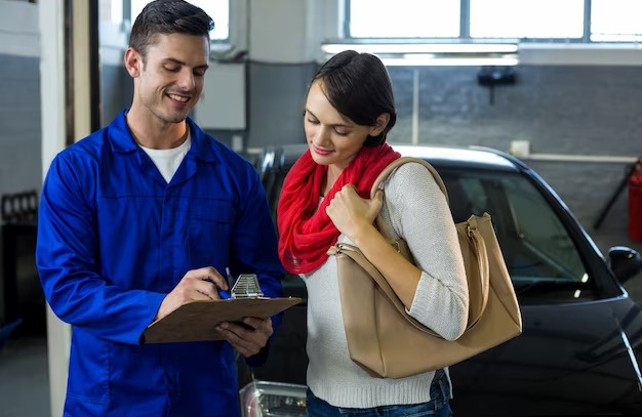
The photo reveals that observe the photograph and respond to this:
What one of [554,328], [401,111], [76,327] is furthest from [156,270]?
[401,111]

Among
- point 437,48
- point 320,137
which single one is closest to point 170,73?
point 320,137

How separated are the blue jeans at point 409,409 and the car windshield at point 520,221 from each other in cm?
144

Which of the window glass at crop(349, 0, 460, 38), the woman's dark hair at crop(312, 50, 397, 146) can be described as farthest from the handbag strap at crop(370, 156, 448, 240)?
the window glass at crop(349, 0, 460, 38)

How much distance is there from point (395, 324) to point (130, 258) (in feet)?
1.76

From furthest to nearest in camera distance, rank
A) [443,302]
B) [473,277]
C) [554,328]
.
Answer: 1. [554,328]
2. [473,277]
3. [443,302]

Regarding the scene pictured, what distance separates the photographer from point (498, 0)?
8.20 meters

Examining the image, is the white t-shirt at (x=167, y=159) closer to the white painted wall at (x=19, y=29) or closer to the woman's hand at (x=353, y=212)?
the woman's hand at (x=353, y=212)

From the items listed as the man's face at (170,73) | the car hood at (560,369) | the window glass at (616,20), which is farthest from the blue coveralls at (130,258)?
the window glass at (616,20)

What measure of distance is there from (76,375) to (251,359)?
367 millimetres

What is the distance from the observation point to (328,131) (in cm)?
186

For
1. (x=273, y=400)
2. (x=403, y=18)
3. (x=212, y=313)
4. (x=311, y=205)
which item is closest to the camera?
(x=212, y=313)

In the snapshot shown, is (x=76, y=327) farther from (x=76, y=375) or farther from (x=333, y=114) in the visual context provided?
(x=333, y=114)

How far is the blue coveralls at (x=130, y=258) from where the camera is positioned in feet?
6.05

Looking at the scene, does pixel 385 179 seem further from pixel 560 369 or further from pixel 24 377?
pixel 24 377
